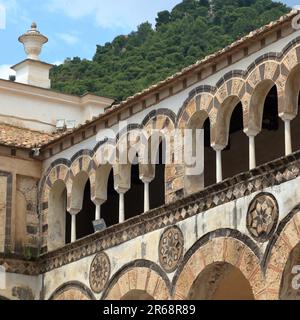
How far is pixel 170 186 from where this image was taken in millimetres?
19172

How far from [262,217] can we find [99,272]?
4694 millimetres

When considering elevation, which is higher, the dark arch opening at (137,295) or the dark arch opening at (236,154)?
the dark arch opening at (236,154)

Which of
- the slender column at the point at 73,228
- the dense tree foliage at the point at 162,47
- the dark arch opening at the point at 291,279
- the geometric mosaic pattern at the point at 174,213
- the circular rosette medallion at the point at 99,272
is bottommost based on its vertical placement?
the dark arch opening at the point at 291,279

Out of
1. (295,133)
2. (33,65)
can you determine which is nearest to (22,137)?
(33,65)

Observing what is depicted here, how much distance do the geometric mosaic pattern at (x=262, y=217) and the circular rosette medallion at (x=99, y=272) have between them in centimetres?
413

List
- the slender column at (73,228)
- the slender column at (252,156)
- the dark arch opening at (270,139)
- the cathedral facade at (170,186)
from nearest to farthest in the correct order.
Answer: the cathedral facade at (170,186) → the slender column at (252,156) → the dark arch opening at (270,139) → the slender column at (73,228)

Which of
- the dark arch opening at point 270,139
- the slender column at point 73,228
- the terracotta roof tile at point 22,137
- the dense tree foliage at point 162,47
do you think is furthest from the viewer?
the dense tree foliage at point 162,47

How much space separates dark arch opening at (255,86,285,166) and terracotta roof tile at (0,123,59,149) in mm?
4457

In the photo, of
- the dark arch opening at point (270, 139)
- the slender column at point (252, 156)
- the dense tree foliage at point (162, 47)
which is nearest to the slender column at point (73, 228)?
the dark arch opening at point (270, 139)

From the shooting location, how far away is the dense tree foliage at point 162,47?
35.6m

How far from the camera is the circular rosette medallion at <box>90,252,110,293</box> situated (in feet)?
66.7

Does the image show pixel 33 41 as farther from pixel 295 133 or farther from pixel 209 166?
pixel 295 133

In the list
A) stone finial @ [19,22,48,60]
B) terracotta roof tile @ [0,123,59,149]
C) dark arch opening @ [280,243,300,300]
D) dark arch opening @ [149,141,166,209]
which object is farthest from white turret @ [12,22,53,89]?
dark arch opening @ [280,243,300,300]

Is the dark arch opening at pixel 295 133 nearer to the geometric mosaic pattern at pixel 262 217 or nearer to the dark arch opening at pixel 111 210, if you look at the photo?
the geometric mosaic pattern at pixel 262 217
